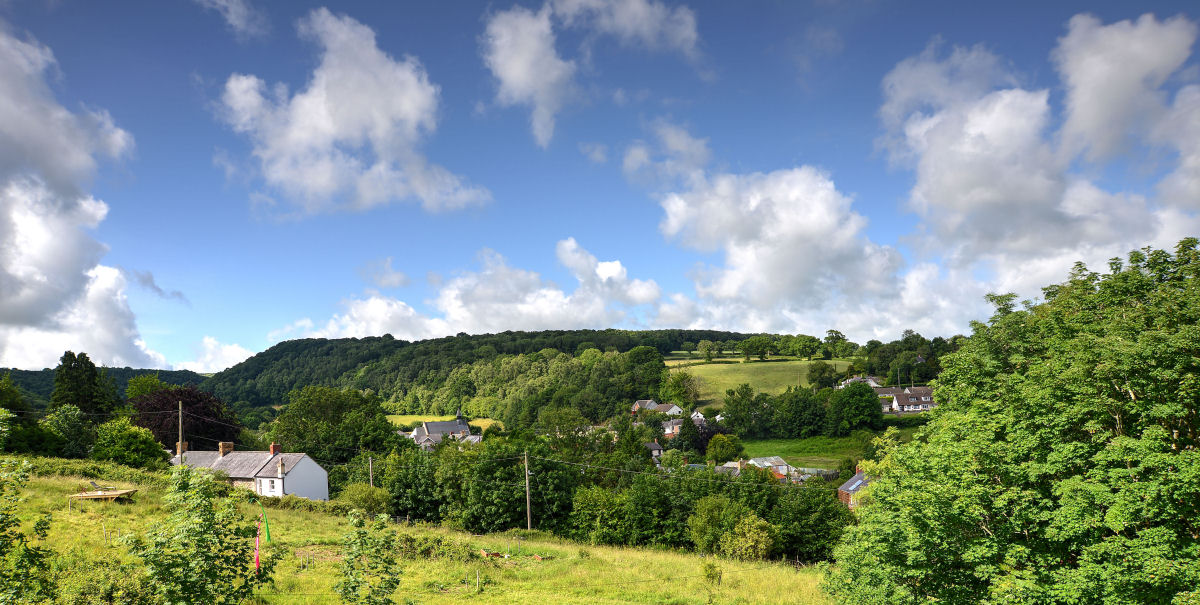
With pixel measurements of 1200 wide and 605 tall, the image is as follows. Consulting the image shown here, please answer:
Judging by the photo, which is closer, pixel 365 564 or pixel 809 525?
pixel 365 564

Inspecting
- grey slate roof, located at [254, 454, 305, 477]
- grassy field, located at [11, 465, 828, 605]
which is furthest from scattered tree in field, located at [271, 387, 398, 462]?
grassy field, located at [11, 465, 828, 605]

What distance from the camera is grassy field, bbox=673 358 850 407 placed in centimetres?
11669

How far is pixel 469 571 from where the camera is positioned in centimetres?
2467

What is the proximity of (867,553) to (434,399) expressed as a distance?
13852cm

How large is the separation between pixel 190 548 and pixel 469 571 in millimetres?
17768

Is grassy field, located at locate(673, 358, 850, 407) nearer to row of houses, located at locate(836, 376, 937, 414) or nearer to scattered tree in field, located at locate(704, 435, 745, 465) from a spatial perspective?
row of houses, located at locate(836, 376, 937, 414)

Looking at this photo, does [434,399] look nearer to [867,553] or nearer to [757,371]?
[757,371]

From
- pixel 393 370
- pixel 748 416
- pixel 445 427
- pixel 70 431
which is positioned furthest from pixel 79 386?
pixel 393 370

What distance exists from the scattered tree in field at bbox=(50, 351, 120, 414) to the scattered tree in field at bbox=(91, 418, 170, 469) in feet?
59.4

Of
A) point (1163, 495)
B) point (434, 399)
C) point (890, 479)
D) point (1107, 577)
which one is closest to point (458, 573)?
point (890, 479)

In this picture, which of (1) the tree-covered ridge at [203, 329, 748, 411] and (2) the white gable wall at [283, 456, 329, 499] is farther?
(1) the tree-covered ridge at [203, 329, 748, 411]

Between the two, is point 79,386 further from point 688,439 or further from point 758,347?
point 758,347

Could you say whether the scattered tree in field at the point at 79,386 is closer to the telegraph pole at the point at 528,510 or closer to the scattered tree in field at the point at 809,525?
the telegraph pole at the point at 528,510

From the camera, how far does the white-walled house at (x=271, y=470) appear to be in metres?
48.7
